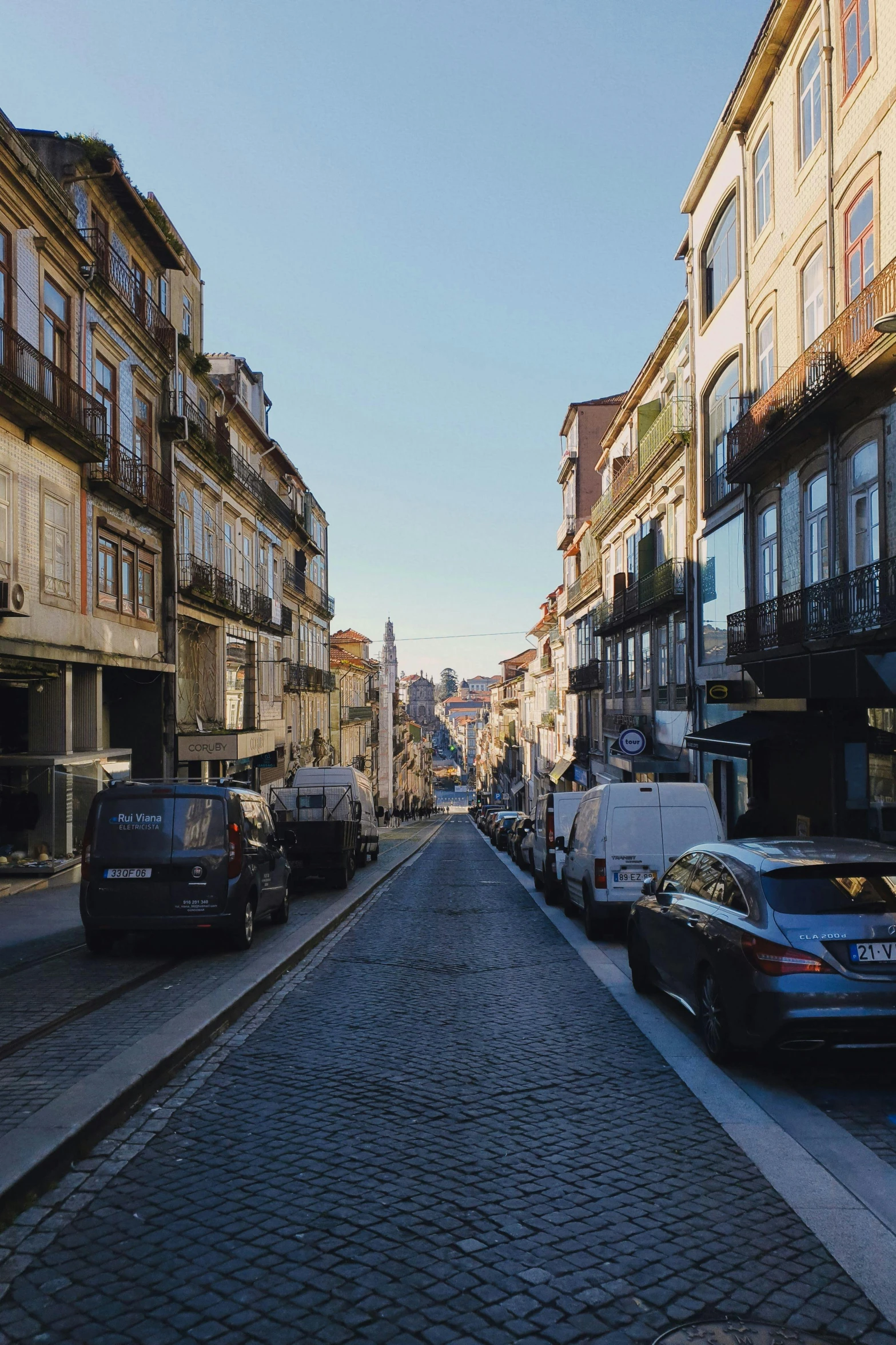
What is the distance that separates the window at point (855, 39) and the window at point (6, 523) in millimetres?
14686

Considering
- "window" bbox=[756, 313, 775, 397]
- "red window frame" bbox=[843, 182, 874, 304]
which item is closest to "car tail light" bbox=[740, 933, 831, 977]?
"red window frame" bbox=[843, 182, 874, 304]

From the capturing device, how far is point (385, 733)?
275 ft

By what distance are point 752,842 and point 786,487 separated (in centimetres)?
1300

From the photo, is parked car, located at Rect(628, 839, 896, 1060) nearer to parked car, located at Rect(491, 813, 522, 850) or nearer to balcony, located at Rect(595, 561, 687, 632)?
balcony, located at Rect(595, 561, 687, 632)

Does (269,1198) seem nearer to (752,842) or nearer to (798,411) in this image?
(752,842)

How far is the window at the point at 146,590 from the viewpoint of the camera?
82.6 ft

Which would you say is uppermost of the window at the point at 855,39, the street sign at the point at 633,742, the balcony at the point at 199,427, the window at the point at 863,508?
the window at the point at 855,39

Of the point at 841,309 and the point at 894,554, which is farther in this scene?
the point at 841,309

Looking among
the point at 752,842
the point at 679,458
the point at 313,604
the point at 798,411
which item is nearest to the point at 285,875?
the point at 752,842

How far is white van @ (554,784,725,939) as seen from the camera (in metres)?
12.9

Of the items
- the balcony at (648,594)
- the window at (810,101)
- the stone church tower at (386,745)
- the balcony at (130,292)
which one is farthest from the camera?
the stone church tower at (386,745)

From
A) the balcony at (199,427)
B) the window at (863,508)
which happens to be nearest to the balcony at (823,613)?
the window at (863,508)

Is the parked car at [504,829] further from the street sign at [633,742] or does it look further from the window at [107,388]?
the window at [107,388]

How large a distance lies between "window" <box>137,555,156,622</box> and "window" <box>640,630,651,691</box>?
15.0 metres
